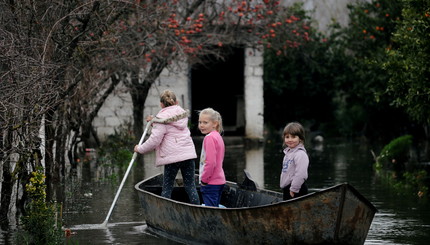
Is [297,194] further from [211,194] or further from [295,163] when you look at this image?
[211,194]

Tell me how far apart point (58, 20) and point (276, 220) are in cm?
415

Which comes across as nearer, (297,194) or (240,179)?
(297,194)

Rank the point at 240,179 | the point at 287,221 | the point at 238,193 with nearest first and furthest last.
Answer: the point at 287,221, the point at 238,193, the point at 240,179

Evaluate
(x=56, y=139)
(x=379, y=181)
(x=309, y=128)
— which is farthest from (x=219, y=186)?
(x=309, y=128)

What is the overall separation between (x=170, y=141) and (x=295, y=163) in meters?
2.07

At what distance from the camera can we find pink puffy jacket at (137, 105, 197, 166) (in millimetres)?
11156

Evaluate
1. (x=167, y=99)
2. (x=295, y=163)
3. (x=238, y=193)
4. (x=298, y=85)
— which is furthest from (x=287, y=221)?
(x=298, y=85)

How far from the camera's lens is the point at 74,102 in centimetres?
1628

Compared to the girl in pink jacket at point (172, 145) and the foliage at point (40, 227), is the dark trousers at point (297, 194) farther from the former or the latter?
the foliage at point (40, 227)

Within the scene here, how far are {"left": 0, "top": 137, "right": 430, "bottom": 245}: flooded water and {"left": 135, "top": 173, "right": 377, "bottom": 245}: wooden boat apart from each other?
0.71 m

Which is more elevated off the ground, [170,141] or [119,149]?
[170,141]

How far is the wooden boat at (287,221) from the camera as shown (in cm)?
877

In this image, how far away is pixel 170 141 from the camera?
36.8ft

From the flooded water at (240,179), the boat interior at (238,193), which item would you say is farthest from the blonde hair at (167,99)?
the flooded water at (240,179)
